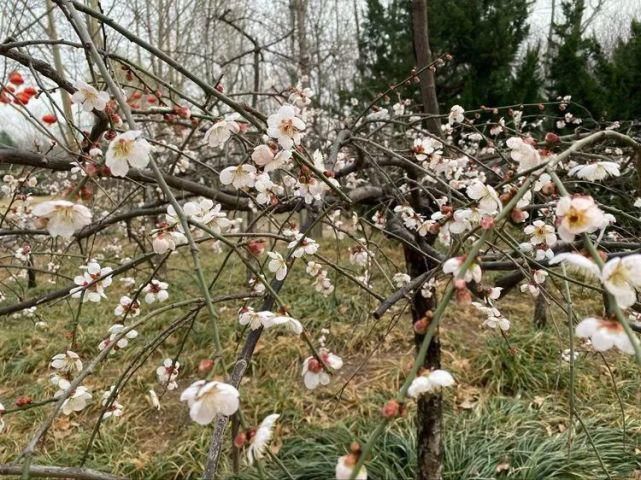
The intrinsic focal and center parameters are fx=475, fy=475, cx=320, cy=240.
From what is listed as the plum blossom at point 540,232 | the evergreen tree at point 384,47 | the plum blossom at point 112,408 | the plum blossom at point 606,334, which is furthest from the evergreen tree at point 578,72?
the plum blossom at point 606,334

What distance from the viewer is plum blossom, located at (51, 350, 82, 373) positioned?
152 cm

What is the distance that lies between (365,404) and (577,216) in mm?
3053

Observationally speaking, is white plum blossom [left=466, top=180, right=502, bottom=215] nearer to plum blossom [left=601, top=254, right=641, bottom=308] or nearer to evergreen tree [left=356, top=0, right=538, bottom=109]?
plum blossom [left=601, top=254, right=641, bottom=308]

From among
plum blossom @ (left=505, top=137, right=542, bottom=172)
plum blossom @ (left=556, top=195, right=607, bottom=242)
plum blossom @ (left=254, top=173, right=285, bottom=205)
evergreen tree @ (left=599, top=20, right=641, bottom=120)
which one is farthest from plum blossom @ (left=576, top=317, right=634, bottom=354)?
evergreen tree @ (left=599, top=20, right=641, bottom=120)

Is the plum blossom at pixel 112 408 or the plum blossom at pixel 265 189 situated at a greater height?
the plum blossom at pixel 265 189

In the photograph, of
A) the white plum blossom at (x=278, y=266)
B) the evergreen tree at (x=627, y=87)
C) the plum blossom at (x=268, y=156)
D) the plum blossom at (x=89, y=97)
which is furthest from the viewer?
the evergreen tree at (x=627, y=87)

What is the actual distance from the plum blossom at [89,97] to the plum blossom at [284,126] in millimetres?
375

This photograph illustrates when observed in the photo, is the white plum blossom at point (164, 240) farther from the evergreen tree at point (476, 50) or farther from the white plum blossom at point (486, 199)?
the evergreen tree at point (476, 50)

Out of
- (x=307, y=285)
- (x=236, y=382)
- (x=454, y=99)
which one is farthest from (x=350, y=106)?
(x=236, y=382)

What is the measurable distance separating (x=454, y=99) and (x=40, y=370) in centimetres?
696

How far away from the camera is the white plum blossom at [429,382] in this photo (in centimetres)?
67

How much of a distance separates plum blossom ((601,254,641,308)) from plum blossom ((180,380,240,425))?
52 centimetres

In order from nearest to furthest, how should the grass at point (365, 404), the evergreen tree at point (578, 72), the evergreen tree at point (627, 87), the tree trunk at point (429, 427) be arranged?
the tree trunk at point (429, 427) → the grass at point (365, 404) → the evergreen tree at point (627, 87) → the evergreen tree at point (578, 72)

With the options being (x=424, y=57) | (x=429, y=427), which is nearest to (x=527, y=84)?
(x=424, y=57)
